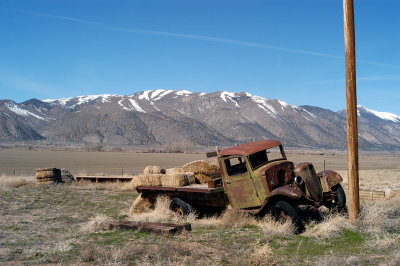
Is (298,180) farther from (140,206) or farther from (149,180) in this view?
(140,206)

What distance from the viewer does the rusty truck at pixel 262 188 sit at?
9109mm

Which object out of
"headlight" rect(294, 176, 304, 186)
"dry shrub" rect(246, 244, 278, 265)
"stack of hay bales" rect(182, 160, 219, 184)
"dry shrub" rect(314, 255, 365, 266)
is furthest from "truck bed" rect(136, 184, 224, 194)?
"dry shrub" rect(314, 255, 365, 266)

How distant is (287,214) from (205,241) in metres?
1.98

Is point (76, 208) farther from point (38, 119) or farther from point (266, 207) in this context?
point (38, 119)

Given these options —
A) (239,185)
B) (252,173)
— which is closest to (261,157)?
(252,173)

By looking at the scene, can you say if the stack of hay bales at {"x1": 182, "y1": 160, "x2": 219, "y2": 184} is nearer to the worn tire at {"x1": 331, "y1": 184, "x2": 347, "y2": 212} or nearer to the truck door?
the truck door

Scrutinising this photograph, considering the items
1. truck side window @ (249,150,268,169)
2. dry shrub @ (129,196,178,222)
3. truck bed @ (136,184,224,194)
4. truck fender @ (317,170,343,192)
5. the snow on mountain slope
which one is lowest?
dry shrub @ (129,196,178,222)

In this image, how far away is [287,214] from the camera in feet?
28.9

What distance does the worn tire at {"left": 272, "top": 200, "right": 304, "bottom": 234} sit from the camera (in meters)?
8.54

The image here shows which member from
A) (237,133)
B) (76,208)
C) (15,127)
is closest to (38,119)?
(15,127)

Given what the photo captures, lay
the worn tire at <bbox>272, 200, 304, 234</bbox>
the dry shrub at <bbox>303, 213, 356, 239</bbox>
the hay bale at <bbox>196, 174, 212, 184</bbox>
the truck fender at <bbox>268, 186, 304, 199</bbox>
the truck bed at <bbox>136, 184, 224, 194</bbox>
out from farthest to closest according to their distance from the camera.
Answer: the hay bale at <bbox>196, 174, 212, 184</bbox> → the truck bed at <bbox>136, 184, 224, 194</bbox> → the truck fender at <bbox>268, 186, 304, 199</bbox> → the worn tire at <bbox>272, 200, 304, 234</bbox> → the dry shrub at <bbox>303, 213, 356, 239</bbox>

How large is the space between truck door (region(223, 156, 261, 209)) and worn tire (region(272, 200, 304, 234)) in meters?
0.68

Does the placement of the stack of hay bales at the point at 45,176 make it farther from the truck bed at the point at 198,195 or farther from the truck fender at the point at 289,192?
the truck fender at the point at 289,192

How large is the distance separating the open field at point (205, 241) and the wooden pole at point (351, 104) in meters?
0.44
